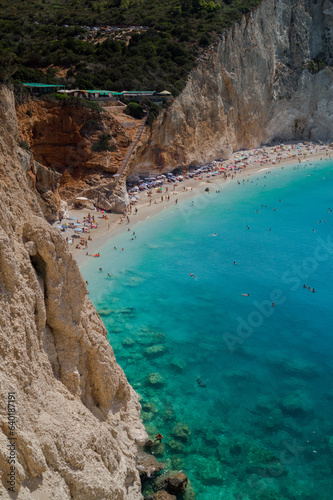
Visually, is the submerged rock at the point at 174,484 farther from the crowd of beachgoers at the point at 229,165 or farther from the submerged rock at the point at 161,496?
the crowd of beachgoers at the point at 229,165

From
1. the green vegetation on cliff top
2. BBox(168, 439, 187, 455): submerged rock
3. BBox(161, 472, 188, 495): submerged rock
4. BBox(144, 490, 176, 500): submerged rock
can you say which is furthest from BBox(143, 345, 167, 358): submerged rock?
the green vegetation on cliff top

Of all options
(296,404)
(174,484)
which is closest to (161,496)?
(174,484)

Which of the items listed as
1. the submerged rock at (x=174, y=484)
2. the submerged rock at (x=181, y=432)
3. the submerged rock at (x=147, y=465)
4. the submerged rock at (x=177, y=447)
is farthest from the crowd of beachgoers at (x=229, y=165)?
the submerged rock at (x=174, y=484)

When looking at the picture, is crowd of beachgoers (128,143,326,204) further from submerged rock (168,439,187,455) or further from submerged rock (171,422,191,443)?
submerged rock (168,439,187,455)

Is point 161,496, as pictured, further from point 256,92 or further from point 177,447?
point 256,92

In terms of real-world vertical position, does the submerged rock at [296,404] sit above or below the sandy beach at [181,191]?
below

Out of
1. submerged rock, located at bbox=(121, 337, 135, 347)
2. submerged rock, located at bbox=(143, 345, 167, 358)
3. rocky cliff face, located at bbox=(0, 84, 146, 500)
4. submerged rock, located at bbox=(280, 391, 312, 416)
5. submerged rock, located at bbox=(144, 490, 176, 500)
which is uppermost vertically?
rocky cliff face, located at bbox=(0, 84, 146, 500)

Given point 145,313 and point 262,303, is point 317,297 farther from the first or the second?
point 145,313

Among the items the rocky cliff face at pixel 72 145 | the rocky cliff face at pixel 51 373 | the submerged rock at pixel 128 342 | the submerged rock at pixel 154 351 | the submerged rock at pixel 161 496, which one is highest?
the rocky cliff face at pixel 72 145
